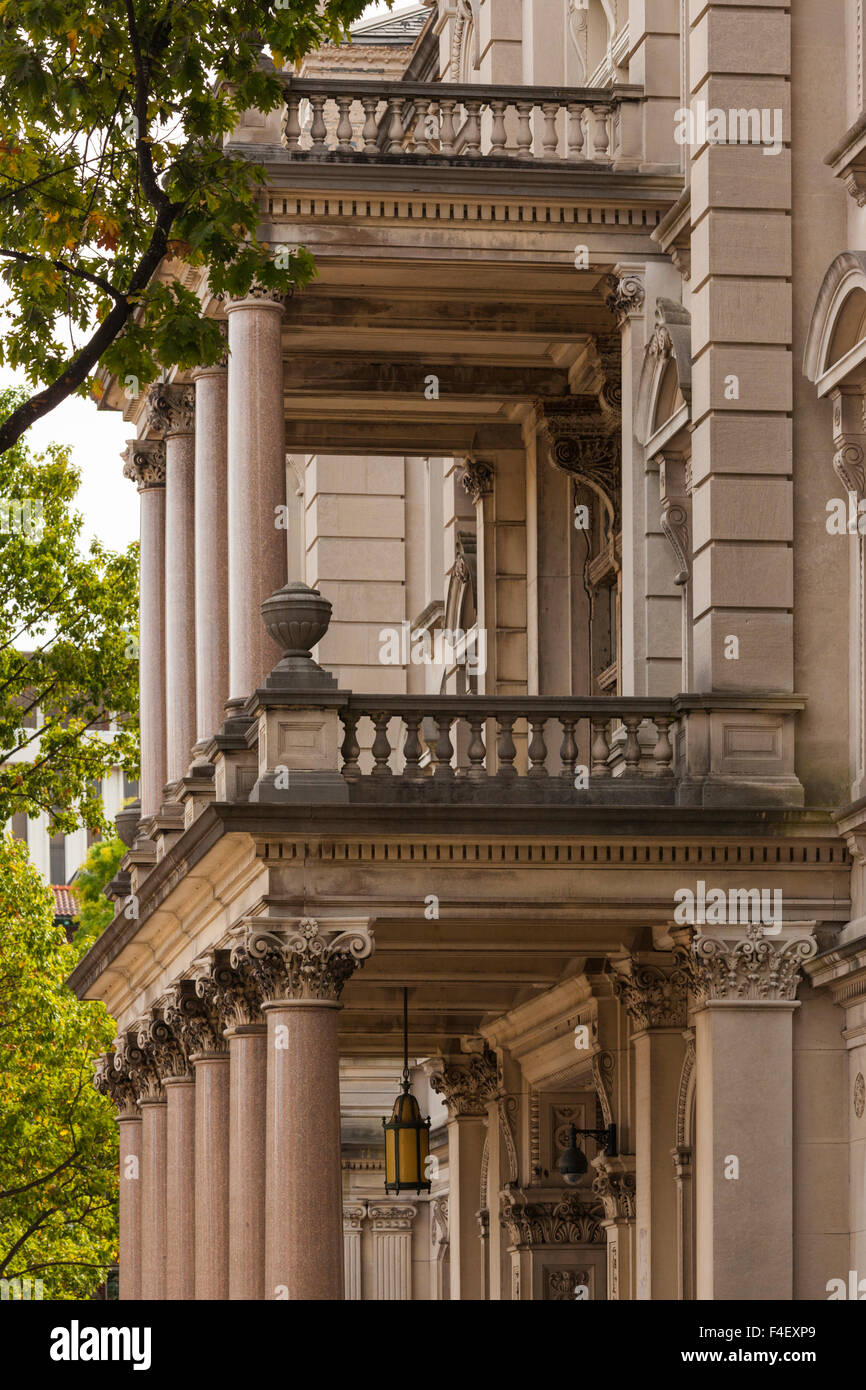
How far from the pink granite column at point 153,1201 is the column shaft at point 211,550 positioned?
499 cm

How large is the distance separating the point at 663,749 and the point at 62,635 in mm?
22156

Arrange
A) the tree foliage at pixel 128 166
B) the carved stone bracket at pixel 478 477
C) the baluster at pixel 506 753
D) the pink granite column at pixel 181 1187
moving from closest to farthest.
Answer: the tree foliage at pixel 128 166 → the baluster at pixel 506 753 → the pink granite column at pixel 181 1187 → the carved stone bracket at pixel 478 477

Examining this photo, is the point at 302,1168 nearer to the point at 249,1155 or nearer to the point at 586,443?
the point at 249,1155

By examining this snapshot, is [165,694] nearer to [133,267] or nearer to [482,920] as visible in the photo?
[482,920]

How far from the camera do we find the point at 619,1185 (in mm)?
27719

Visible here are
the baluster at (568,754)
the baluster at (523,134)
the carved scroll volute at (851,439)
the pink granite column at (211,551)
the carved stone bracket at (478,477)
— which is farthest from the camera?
the carved stone bracket at (478,477)

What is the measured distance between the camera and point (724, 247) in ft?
77.3

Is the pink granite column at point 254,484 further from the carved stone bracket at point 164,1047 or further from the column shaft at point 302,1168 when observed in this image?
the carved stone bracket at point 164,1047

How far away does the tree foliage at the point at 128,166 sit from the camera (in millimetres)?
19062

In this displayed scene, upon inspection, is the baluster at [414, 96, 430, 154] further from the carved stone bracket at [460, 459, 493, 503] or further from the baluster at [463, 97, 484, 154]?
the carved stone bracket at [460, 459, 493, 503]

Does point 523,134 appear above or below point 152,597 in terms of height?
above

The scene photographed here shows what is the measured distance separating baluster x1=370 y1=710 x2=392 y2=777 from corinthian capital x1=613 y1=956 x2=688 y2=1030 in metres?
4.12

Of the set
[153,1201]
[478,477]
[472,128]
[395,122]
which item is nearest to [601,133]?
[472,128]

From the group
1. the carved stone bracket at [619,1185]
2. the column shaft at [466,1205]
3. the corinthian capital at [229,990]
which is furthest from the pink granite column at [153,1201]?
the corinthian capital at [229,990]
